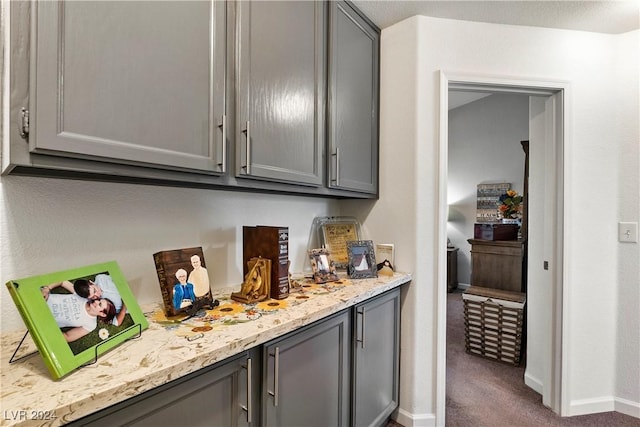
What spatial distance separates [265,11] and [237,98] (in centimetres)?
41

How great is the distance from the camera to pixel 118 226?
1.13m

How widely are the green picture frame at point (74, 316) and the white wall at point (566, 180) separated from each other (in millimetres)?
1482

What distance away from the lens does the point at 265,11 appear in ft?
4.11

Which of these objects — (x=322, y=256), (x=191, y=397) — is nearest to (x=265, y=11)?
(x=322, y=256)

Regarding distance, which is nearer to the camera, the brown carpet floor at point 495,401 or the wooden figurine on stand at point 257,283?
the wooden figurine on stand at point 257,283

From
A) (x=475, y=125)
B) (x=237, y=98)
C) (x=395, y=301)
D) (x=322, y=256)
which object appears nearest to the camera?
(x=237, y=98)

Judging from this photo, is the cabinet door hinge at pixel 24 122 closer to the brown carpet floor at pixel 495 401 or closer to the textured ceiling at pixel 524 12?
the textured ceiling at pixel 524 12

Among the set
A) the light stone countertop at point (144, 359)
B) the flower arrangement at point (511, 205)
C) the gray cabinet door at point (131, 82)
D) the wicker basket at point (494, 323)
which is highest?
the gray cabinet door at point (131, 82)

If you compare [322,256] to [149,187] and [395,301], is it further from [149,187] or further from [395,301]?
[149,187]

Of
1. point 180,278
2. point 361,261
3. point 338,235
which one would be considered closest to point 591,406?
point 361,261

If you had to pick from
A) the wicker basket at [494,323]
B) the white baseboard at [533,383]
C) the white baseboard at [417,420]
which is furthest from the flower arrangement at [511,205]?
the white baseboard at [417,420]

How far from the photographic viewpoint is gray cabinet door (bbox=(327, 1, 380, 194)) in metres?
1.62

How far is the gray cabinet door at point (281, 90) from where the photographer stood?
45.9 inches

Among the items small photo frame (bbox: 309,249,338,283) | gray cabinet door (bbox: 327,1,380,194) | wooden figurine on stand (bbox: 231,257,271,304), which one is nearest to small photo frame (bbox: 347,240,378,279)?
small photo frame (bbox: 309,249,338,283)
